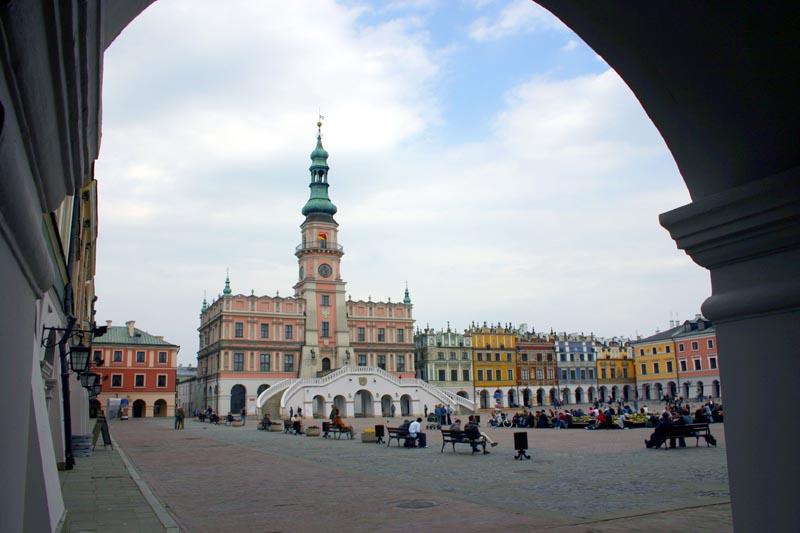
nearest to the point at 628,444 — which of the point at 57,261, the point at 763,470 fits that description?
the point at 57,261

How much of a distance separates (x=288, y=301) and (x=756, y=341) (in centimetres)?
7553

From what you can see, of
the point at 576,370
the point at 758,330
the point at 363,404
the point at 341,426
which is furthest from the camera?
Result: the point at 576,370

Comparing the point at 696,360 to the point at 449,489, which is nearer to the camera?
the point at 449,489

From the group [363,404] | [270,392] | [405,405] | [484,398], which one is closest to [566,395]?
[484,398]

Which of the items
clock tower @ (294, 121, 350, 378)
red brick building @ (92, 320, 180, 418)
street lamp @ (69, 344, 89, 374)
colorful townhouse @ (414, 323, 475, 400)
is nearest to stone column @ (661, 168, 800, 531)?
street lamp @ (69, 344, 89, 374)

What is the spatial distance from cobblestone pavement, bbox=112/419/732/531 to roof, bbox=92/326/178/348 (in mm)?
56663

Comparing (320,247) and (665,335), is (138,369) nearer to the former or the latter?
(320,247)

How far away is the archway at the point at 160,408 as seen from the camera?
77938mm

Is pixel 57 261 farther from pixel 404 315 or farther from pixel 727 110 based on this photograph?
pixel 404 315

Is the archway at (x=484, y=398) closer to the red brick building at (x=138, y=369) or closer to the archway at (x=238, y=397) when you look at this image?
the archway at (x=238, y=397)

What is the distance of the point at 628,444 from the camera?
24562 millimetres

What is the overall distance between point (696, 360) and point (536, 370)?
71.7 ft

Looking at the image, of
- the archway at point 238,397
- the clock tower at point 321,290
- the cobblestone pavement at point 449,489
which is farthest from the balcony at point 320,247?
the cobblestone pavement at point 449,489

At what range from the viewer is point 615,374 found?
342 ft
